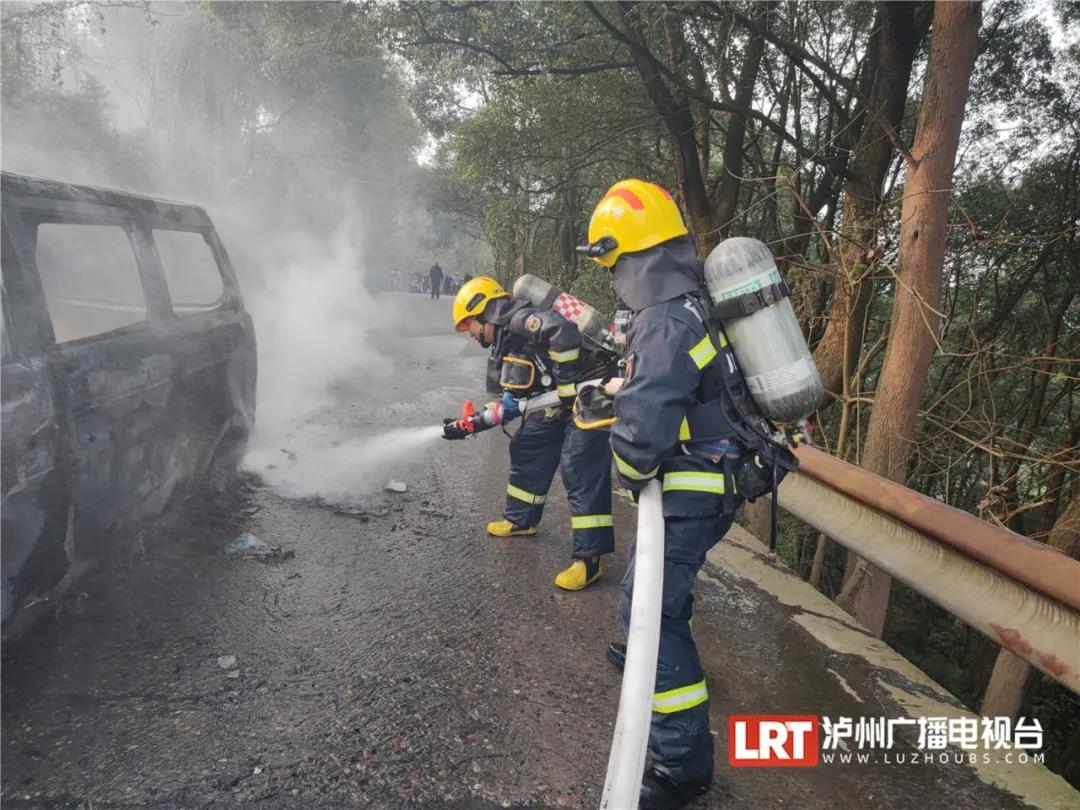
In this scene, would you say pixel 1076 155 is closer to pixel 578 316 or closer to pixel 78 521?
pixel 578 316

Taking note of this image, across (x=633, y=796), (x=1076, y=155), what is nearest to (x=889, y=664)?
(x=633, y=796)

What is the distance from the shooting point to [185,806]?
75.8 inches

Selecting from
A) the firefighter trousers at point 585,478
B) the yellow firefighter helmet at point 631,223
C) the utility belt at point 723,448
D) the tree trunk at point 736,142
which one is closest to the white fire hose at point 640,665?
the utility belt at point 723,448

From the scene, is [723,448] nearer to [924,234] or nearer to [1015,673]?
[924,234]

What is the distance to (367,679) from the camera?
2.56 m

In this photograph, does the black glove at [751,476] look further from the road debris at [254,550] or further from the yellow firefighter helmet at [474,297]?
the road debris at [254,550]

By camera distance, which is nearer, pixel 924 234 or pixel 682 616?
pixel 682 616

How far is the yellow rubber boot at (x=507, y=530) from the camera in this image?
4176 millimetres

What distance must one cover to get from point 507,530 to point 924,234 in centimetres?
296

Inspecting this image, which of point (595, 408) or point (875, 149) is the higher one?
point (875, 149)

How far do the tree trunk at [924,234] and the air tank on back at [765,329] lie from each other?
1.77 meters

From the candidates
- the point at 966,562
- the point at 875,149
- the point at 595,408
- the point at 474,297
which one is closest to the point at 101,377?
the point at 474,297

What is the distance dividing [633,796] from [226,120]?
27.0 m


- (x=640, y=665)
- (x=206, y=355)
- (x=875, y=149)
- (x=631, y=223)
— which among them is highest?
(x=875, y=149)
